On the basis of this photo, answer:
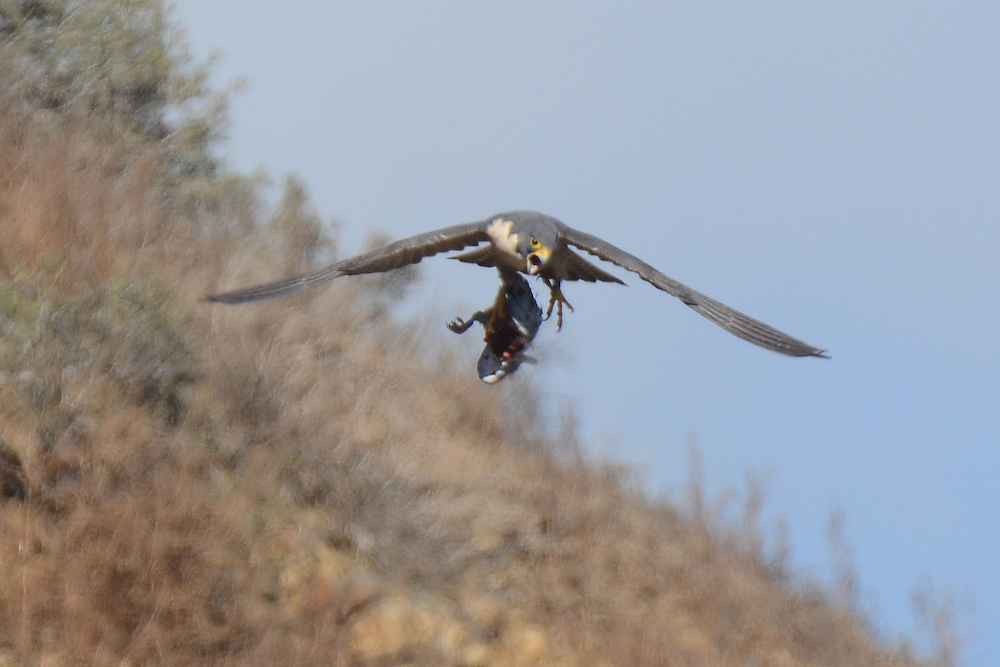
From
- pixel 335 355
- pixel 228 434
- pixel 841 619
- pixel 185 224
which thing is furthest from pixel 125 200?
A: pixel 841 619

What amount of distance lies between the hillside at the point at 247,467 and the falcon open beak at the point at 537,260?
11.0ft

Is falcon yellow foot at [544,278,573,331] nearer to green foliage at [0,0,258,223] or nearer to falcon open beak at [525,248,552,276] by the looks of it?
falcon open beak at [525,248,552,276]

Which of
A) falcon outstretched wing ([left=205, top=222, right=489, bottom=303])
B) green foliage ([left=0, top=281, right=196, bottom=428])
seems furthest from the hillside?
falcon outstretched wing ([left=205, top=222, right=489, bottom=303])

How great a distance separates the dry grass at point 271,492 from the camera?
275 inches

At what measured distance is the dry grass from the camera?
6992 millimetres

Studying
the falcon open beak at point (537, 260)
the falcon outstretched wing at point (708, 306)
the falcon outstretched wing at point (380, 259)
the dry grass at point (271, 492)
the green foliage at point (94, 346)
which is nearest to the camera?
the falcon outstretched wing at point (708, 306)

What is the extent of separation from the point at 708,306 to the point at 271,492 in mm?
4334

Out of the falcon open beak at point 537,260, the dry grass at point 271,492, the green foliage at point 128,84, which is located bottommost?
the dry grass at point 271,492

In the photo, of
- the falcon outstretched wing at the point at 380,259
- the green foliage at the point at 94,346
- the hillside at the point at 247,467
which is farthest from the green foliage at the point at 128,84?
the falcon outstretched wing at the point at 380,259

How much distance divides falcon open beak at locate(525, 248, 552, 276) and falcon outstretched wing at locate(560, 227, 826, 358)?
0.35 meters

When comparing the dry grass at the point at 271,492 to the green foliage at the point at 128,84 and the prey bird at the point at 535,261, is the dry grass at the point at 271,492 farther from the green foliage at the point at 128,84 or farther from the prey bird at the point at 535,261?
the prey bird at the point at 535,261

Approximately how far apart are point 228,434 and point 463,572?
2.35 metres

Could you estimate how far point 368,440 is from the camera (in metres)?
9.56

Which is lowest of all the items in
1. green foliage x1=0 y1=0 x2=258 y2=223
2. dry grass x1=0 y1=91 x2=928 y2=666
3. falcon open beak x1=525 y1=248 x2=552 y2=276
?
dry grass x1=0 y1=91 x2=928 y2=666
